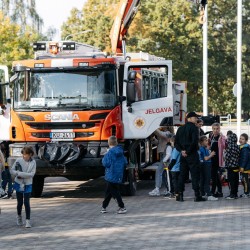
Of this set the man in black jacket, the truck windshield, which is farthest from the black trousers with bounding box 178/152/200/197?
the truck windshield

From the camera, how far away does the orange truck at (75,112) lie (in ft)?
57.0

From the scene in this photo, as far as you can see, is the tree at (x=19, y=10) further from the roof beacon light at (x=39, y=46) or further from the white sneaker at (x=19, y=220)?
the white sneaker at (x=19, y=220)

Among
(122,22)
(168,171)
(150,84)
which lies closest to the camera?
(168,171)

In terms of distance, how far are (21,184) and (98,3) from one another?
186 ft

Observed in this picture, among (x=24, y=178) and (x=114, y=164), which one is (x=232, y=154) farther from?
(x=24, y=178)

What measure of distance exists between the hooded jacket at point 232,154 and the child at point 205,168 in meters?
0.34

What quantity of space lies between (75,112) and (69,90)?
0.51 m

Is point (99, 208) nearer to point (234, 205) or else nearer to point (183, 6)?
point (234, 205)

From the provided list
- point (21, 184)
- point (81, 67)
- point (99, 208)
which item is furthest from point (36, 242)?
point (81, 67)

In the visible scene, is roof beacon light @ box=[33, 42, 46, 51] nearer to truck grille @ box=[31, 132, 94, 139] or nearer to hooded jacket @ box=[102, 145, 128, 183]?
truck grille @ box=[31, 132, 94, 139]

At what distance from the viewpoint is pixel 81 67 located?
17.6 m

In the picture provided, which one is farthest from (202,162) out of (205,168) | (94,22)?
(94,22)

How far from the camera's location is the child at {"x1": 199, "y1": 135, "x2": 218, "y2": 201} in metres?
17.2

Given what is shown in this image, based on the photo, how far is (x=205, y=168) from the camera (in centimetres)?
1730
